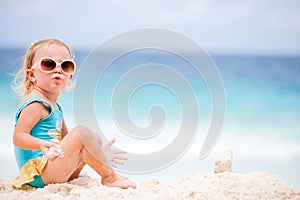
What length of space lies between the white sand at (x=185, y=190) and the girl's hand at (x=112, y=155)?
0.08 meters

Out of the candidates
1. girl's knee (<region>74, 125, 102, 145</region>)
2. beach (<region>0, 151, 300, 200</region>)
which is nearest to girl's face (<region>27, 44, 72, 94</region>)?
girl's knee (<region>74, 125, 102, 145</region>)

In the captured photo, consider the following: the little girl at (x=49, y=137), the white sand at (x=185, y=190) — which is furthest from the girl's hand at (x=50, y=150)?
the white sand at (x=185, y=190)

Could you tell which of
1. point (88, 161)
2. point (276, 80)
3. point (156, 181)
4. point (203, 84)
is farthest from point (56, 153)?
point (276, 80)

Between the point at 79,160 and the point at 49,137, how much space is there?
0.13m

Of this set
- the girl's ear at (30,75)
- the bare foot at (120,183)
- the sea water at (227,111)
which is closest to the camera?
the bare foot at (120,183)

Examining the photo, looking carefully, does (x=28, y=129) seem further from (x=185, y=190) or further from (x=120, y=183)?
(x=185, y=190)

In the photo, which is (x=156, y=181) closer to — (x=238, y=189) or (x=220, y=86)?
(x=238, y=189)

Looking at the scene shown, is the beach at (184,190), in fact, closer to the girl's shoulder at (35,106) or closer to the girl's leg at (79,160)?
the girl's leg at (79,160)

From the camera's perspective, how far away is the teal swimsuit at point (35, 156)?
1.39 meters

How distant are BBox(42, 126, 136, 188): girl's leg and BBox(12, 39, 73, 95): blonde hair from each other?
308 mm

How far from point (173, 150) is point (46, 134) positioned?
0.61 metres

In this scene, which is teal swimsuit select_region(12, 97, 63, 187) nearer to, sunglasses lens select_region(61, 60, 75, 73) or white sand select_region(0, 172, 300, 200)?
white sand select_region(0, 172, 300, 200)

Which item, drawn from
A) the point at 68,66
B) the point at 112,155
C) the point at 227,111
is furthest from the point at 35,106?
the point at 227,111

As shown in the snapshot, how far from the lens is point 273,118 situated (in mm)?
2629
